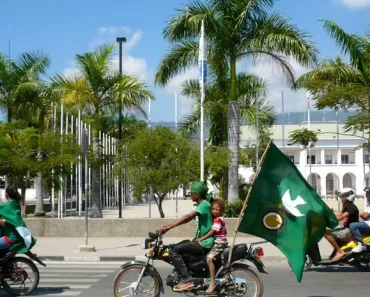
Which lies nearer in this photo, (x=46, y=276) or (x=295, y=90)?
(x=46, y=276)

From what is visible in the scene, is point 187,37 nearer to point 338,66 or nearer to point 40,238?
point 338,66

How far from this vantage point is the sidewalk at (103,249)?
16578 millimetres

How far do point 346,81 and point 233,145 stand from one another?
5197mm

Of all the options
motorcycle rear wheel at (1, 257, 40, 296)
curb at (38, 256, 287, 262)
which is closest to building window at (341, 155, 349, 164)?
curb at (38, 256, 287, 262)

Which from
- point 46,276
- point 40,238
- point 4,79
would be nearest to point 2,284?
point 46,276

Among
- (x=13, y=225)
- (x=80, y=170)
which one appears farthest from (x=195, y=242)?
(x=80, y=170)

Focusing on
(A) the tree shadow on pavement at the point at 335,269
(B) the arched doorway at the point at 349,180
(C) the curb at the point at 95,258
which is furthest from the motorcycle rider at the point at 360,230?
(B) the arched doorway at the point at 349,180

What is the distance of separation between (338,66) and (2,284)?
18095 millimetres

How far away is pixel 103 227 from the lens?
21.0 metres

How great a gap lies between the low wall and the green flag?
10809 millimetres

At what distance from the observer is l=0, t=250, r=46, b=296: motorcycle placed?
10.8 m

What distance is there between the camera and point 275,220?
385 inches

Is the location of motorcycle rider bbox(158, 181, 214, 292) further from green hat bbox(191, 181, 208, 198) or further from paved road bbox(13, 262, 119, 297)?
paved road bbox(13, 262, 119, 297)

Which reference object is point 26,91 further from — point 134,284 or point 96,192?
point 134,284
